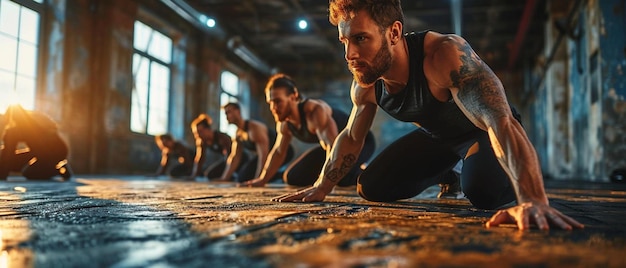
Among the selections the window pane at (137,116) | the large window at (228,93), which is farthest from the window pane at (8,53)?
the large window at (228,93)

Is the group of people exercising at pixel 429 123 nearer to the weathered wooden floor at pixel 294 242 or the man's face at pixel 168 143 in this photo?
the weathered wooden floor at pixel 294 242

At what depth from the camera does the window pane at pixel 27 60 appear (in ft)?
25.0

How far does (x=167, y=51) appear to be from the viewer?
1116cm

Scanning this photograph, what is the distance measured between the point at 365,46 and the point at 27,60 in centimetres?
734

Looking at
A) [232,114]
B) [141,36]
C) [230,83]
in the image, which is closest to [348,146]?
[232,114]

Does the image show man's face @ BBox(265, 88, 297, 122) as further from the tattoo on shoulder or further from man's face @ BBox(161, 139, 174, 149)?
man's face @ BBox(161, 139, 174, 149)

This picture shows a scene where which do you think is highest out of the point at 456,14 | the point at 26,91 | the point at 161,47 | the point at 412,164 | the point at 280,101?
the point at 456,14

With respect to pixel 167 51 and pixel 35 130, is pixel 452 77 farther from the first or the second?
pixel 167 51

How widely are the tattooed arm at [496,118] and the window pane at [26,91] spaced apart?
23.7 feet

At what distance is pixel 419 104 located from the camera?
90.0 inches

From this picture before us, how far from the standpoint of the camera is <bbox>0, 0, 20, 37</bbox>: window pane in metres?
7.23

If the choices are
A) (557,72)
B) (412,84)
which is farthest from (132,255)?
(557,72)

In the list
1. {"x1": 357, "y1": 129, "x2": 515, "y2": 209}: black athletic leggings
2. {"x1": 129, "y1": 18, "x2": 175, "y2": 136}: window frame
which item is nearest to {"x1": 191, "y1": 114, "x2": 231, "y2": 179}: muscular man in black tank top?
{"x1": 129, "y1": 18, "x2": 175, "y2": 136}: window frame

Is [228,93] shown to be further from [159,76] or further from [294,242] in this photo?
[294,242]
